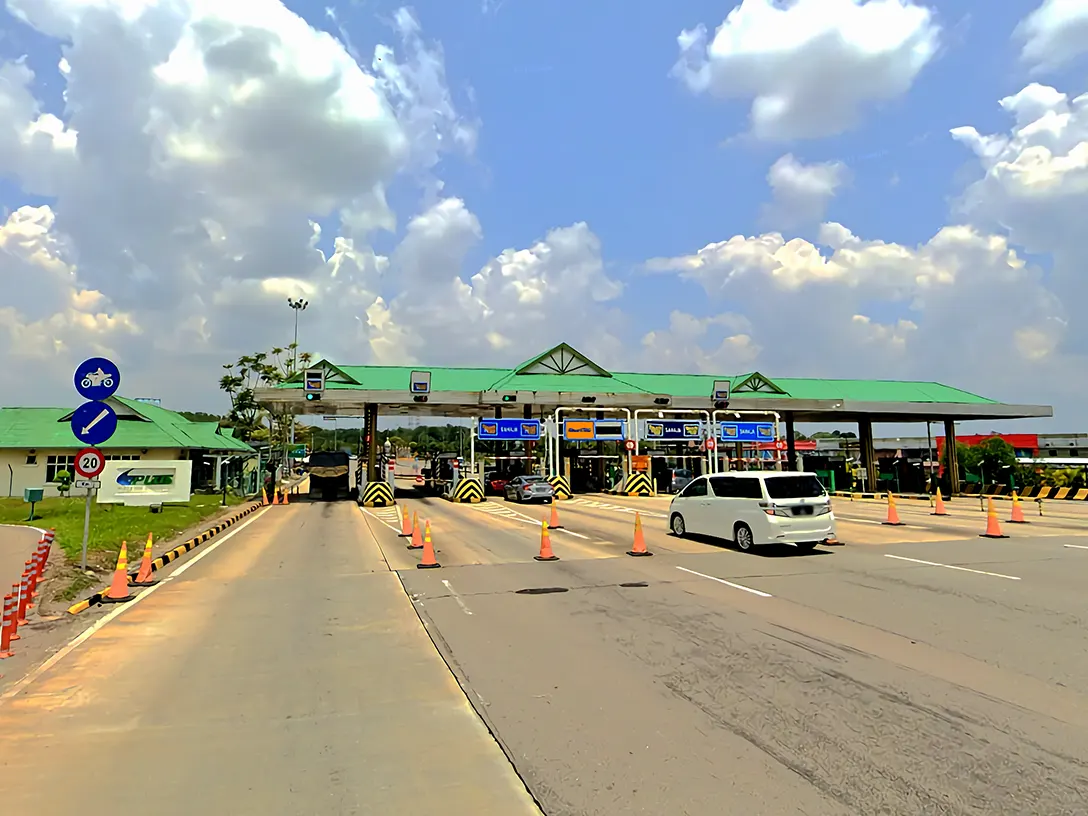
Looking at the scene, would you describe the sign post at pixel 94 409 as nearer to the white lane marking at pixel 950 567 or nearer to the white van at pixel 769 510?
the white van at pixel 769 510

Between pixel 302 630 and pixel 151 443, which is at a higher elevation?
pixel 151 443

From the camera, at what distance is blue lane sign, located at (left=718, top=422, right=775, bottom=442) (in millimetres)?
42094

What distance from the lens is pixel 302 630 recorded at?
8375 mm

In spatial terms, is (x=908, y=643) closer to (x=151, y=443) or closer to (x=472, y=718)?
(x=472, y=718)

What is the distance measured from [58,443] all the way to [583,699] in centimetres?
4528

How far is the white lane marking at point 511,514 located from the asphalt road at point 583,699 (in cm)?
779

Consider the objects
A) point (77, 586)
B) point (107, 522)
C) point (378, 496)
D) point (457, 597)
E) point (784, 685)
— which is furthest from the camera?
point (378, 496)

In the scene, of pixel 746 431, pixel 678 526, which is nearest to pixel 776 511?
pixel 678 526

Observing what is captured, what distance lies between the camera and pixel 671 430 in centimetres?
4144

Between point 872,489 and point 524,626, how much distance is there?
4557 centimetres

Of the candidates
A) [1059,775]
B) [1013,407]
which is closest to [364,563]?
[1059,775]

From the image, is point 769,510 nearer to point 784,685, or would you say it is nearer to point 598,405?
point 784,685

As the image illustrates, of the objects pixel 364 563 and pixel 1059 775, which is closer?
pixel 1059 775

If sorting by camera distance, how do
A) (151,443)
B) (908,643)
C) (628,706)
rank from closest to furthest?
Result: (628,706) → (908,643) → (151,443)
